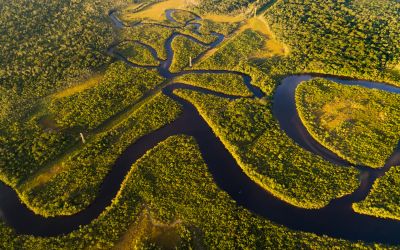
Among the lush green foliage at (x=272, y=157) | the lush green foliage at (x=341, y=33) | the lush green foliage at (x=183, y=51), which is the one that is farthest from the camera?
the lush green foliage at (x=183, y=51)

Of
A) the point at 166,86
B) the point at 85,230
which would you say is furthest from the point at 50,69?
the point at 85,230

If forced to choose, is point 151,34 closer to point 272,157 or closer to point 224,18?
point 224,18

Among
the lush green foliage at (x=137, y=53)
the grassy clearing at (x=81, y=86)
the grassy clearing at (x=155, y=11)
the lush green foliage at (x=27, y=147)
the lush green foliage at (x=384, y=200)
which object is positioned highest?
the grassy clearing at (x=155, y=11)

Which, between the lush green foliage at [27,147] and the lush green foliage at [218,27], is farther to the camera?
the lush green foliage at [218,27]

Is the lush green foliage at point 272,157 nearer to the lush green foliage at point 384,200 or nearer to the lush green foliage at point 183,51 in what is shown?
the lush green foliage at point 384,200

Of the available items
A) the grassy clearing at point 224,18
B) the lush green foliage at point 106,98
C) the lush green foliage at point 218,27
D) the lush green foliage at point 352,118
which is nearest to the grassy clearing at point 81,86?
the lush green foliage at point 106,98

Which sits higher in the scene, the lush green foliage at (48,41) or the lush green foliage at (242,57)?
the lush green foliage at (242,57)
